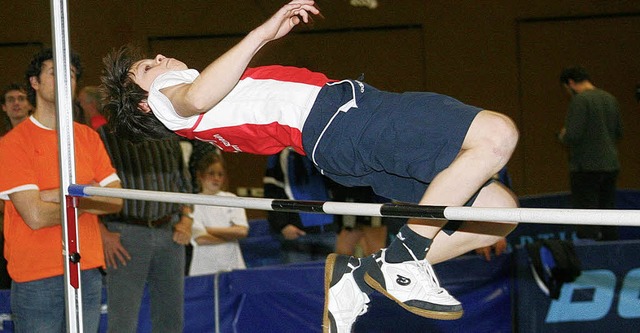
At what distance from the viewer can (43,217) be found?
2.88 metres

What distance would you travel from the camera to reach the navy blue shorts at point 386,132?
6.57 ft

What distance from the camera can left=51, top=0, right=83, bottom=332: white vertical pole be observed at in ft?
8.82

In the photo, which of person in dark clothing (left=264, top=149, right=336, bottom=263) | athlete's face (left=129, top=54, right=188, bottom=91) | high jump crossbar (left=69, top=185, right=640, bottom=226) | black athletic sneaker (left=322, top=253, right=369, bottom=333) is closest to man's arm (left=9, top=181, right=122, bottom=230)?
high jump crossbar (left=69, top=185, right=640, bottom=226)

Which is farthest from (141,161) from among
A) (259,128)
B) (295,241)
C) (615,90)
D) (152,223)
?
(615,90)

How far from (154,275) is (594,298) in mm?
1873

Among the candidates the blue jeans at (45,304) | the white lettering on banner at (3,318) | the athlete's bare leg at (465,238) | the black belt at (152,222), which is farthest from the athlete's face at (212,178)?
the athlete's bare leg at (465,238)

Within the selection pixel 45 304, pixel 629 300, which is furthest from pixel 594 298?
pixel 45 304

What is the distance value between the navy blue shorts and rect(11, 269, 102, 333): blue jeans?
3.88 feet

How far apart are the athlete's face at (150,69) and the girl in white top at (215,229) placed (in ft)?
6.50

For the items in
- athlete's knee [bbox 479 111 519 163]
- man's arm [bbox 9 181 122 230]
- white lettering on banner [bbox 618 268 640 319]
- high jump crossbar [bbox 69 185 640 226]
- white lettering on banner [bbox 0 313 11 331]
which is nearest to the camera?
high jump crossbar [bbox 69 185 640 226]

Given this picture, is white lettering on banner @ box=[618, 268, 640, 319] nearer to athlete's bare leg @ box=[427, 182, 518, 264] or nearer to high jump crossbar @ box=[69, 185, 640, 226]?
athlete's bare leg @ box=[427, 182, 518, 264]

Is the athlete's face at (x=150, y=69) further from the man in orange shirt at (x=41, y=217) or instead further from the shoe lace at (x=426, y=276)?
the shoe lace at (x=426, y=276)

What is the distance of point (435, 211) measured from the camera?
1.79 m

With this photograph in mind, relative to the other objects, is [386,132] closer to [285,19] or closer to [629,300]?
[285,19]
